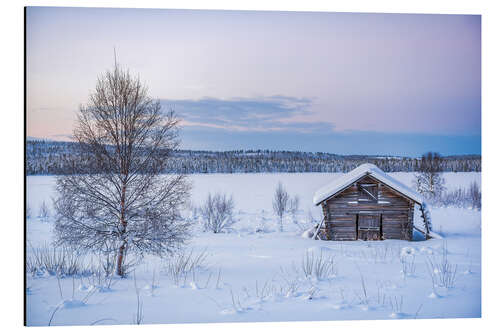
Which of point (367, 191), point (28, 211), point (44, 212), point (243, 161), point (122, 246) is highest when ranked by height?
point (243, 161)

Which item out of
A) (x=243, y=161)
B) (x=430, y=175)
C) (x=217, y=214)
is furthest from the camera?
(x=217, y=214)

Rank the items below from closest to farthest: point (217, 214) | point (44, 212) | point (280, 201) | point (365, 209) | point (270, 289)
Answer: point (270, 289) → point (44, 212) → point (365, 209) → point (217, 214) → point (280, 201)

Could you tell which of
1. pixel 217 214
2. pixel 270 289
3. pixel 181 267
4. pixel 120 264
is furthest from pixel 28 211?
pixel 217 214

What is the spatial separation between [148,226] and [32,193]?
81.3 inches

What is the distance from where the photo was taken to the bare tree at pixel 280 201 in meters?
15.5

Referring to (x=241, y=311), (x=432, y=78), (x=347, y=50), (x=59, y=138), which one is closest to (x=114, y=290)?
(x=241, y=311)

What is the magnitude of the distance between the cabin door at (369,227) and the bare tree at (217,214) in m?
5.24

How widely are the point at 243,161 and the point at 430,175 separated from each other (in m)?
6.21

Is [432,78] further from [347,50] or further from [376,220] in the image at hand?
[376,220]

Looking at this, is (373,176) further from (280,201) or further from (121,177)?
(121,177)

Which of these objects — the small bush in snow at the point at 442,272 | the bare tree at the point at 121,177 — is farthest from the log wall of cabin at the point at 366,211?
the bare tree at the point at 121,177

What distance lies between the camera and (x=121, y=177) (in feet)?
21.6

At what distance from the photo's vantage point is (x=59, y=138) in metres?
6.75

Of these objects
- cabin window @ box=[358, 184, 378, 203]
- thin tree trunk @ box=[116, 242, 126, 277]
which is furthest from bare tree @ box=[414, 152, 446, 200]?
thin tree trunk @ box=[116, 242, 126, 277]
